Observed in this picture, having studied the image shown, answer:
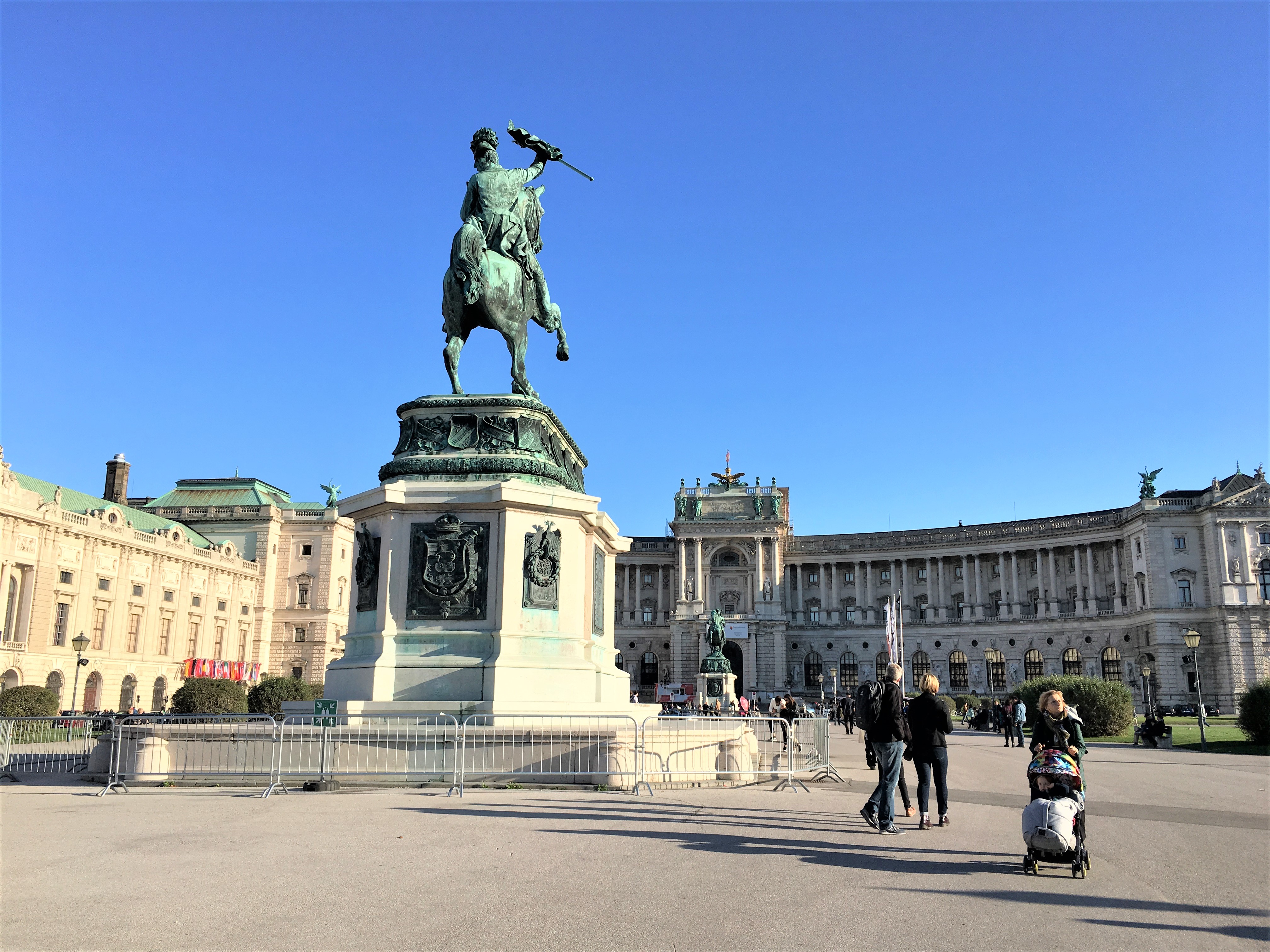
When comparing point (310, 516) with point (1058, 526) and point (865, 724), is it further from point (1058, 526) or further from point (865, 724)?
point (865, 724)

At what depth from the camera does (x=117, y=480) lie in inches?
2955

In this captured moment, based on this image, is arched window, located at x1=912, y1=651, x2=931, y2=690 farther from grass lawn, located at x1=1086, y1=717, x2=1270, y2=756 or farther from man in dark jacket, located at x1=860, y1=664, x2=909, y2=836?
man in dark jacket, located at x1=860, y1=664, x2=909, y2=836

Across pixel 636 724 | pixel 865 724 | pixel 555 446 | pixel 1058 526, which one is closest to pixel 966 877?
pixel 865 724

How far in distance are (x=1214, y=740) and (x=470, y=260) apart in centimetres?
3463

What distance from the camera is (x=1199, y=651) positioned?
7562 centimetres

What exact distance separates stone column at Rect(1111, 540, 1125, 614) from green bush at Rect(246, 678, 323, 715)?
2705 inches

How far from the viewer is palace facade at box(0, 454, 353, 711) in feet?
166

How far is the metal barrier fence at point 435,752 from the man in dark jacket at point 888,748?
3667 mm

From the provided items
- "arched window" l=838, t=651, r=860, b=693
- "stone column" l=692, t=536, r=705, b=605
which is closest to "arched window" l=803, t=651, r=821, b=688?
"arched window" l=838, t=651, r=860, b=693

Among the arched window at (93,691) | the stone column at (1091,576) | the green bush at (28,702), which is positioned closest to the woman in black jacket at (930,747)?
the green bush at (28,702)

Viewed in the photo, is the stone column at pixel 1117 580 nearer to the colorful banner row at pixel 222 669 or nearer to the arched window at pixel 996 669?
the arched window at pixel 996 669

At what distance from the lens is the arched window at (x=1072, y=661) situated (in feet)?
285

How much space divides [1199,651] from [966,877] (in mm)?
80697

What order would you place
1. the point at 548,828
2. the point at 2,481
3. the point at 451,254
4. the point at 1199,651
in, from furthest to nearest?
the point at 1199,651, the point at 2,481, the point at 451,254, the point at 548,828
